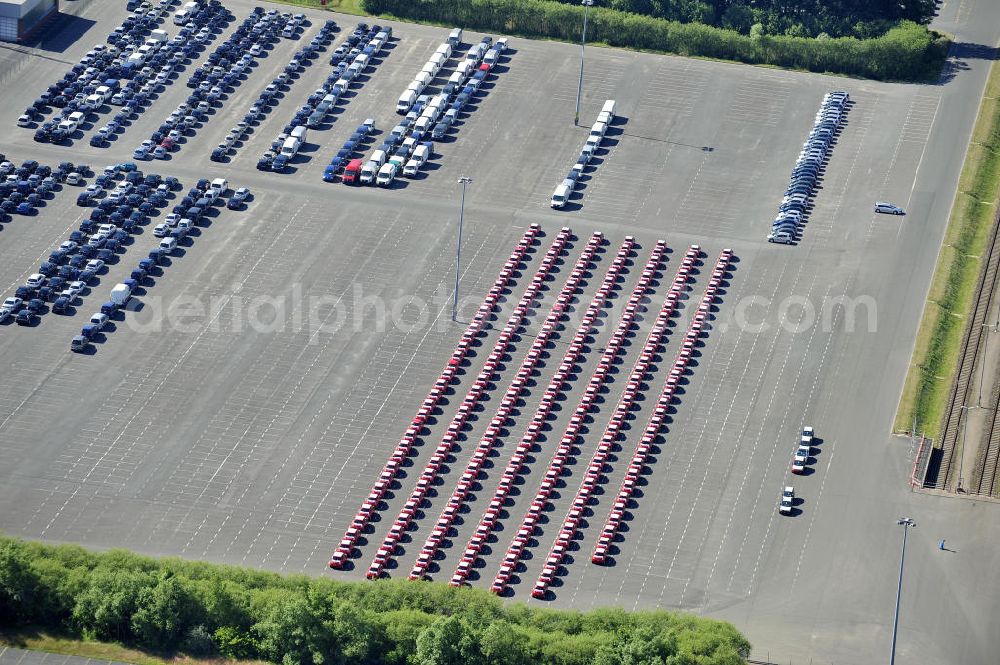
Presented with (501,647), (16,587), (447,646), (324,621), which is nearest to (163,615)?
(16,587)

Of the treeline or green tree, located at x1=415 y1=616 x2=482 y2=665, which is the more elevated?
green tree, located at x1=415 y1=616 x2=482 y2=665

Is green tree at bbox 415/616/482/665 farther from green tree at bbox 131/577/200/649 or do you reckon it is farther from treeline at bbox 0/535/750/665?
green tree at bbox 131/577/200/649

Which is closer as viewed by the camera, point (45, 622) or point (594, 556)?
point (45, 622)

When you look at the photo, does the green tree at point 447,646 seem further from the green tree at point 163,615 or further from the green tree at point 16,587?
the green tree at point 16,587

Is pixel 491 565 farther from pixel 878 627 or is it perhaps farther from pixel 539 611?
pixel 878 627

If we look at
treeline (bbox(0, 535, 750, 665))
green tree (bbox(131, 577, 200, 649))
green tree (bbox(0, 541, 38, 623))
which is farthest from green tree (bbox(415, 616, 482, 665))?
green tree (bbox(0, 541, 38, 623))

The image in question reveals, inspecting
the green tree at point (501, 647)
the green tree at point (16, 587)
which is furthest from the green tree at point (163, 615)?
the green tree at point (501, 647)

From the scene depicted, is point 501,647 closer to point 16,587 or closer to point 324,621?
point 324,621

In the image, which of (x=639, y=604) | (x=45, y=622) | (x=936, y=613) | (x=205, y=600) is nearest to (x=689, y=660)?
(x=639, y=604)
